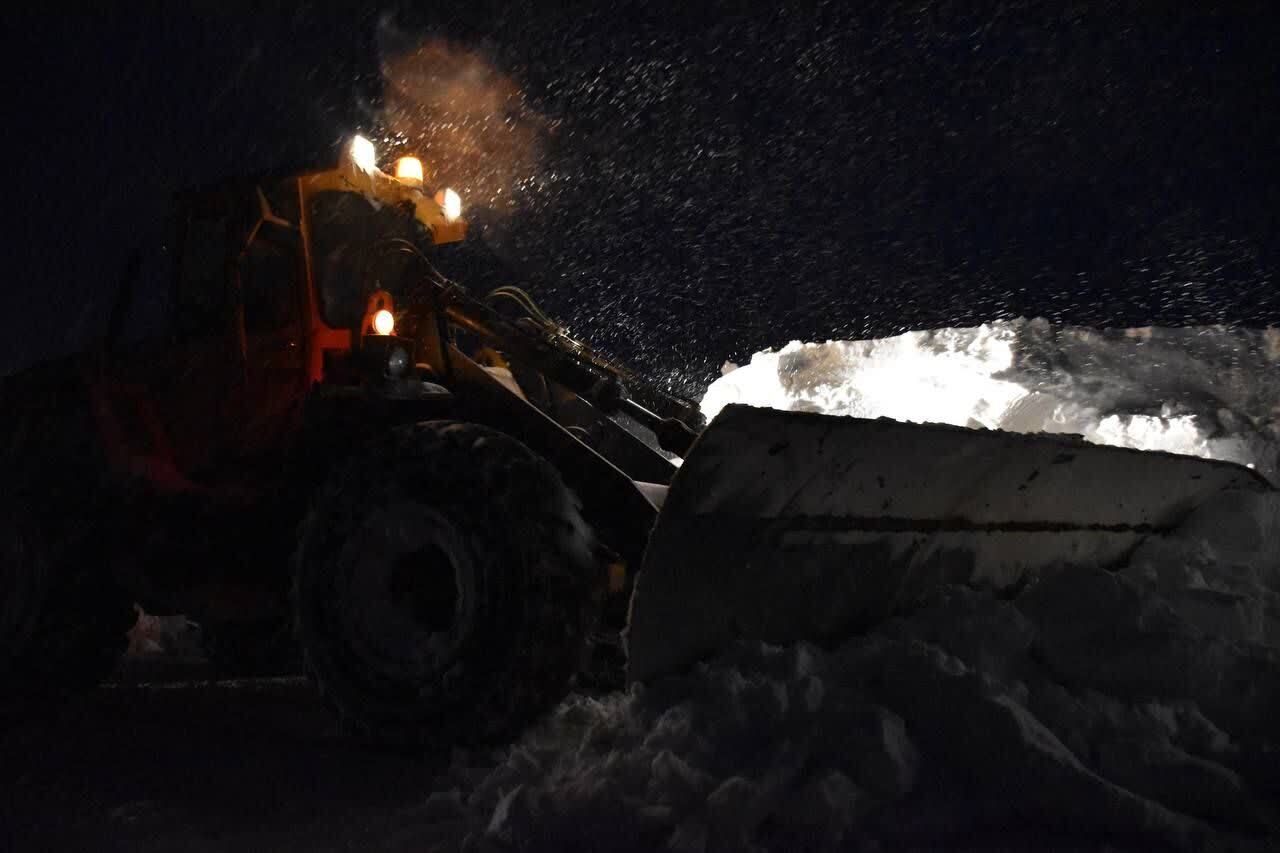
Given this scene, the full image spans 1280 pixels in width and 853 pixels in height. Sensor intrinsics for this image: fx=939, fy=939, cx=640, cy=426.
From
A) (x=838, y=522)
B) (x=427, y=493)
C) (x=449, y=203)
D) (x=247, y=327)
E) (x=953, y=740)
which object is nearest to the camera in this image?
(x=953, y=740)

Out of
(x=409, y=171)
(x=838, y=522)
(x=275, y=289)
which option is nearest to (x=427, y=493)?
(x=838, y=522)

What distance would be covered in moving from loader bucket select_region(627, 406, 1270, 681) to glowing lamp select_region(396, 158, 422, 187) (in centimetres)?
258

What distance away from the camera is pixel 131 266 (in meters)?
4.46

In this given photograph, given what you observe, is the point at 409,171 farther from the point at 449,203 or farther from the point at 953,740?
the point at 953,740

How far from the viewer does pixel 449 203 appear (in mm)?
4832

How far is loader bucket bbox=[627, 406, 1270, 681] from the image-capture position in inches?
105

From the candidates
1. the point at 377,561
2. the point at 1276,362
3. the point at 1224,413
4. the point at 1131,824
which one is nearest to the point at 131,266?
the point at 377,561

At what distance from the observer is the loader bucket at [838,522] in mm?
2666

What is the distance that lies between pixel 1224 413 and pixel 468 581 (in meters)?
5.53

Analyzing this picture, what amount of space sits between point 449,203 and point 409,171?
356mm

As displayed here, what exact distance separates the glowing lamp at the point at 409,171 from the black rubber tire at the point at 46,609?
223 cm

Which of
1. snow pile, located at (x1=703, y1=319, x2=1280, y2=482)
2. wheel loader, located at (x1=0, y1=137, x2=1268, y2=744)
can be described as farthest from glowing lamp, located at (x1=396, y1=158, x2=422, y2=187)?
snow pile, located at (x1=703, y1=319, x2=1280, y2=482)

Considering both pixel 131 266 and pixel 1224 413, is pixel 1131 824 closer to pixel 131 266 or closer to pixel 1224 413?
pixel 131 266

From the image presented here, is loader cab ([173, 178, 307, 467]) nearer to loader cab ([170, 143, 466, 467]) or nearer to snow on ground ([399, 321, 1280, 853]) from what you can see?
loader cab ([170, 143, 466, 467])
